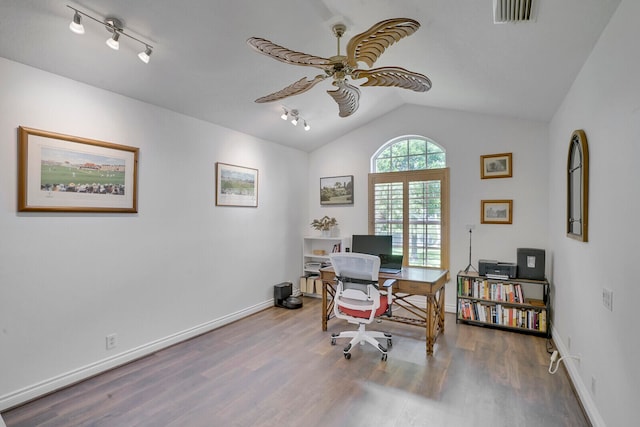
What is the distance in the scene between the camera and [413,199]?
479 cm

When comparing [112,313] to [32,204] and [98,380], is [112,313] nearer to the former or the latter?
[98,380]

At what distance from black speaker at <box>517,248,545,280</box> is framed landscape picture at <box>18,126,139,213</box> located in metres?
4.45

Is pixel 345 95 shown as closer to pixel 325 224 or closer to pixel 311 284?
pixel 325 224

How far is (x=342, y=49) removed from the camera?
118 inches

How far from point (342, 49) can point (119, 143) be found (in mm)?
2339

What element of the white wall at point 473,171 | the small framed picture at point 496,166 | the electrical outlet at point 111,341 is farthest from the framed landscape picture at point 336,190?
the electrical outlet at point 111,341

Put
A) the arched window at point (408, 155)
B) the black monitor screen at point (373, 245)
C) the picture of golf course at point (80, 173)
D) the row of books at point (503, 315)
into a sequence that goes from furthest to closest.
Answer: the arched window at point (408, 155)
the black monitor screen at point (373, 245)
the row of books at point (503, 315)
the picture of golf course at point (80, 173)

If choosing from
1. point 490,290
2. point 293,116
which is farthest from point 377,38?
point 490,290

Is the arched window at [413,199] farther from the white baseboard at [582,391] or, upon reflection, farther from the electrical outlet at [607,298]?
the electrical outlet at [607,298]

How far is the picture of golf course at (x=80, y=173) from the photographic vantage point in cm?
248

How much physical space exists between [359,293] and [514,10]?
253 centimetres

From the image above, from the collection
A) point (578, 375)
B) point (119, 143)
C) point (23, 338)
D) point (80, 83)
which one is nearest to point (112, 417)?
point (23, 338)

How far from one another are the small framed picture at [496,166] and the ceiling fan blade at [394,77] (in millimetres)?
2434

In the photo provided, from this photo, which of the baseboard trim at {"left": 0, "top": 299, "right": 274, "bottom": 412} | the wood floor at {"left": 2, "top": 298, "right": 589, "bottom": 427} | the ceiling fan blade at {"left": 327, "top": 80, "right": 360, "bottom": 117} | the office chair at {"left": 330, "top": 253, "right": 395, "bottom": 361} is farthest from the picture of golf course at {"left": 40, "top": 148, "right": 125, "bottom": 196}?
the office chair at {"left": 330, "top": 253, "right": 395, "bottom": 361}
